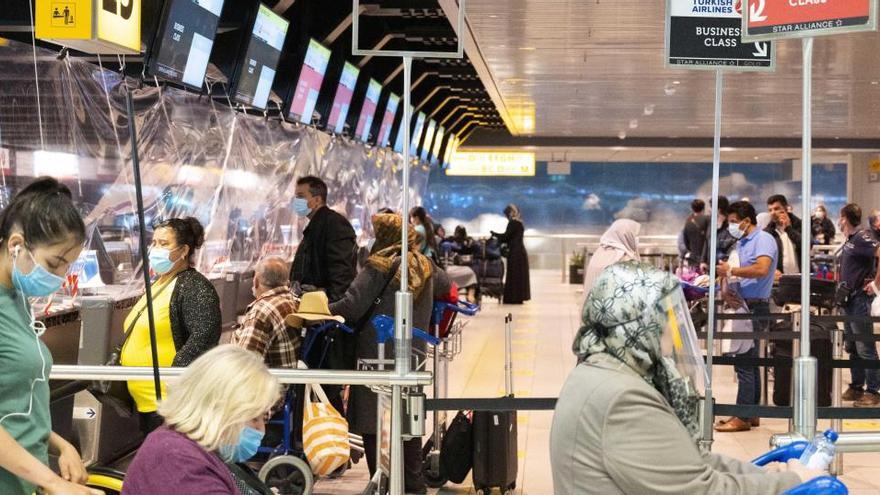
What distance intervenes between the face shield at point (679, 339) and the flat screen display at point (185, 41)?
179 inches

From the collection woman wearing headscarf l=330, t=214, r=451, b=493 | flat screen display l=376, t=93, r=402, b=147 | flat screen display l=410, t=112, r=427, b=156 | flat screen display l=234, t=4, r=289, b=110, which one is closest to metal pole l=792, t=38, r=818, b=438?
woman wearing headscarf l=330, t=214, r=451, b=493

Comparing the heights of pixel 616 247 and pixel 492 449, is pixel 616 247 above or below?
above

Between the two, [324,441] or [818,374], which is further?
[818,374]

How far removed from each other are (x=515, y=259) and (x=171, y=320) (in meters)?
14.8

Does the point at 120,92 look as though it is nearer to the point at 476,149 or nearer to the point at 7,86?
the point at 7,86

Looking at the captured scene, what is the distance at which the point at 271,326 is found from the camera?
5.83 meters

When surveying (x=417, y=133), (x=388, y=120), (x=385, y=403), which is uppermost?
(x=417, y=133)

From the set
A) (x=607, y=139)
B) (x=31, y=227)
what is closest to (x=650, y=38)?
(x=31, y=227)

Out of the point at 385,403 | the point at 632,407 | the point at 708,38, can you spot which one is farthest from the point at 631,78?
the point at 632,407

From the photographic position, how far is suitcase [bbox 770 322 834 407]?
25.4 feet

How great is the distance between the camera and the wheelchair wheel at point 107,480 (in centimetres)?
464

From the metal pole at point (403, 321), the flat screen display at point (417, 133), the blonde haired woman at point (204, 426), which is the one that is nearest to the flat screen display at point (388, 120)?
the flat screen display at point (417, 133)

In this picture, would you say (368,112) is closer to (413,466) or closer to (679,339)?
(413,466)

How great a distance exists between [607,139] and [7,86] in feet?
77.7
